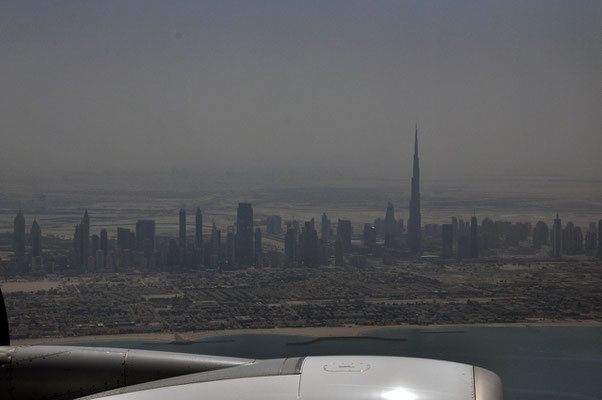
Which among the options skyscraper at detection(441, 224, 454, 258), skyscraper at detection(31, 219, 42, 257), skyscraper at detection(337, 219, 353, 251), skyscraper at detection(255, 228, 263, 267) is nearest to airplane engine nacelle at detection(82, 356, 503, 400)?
skyscraper at detection(255, 228, 263, 267)

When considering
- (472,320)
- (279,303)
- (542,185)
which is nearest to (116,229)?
(279,303)

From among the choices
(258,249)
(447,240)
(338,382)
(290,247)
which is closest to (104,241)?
(258,249)

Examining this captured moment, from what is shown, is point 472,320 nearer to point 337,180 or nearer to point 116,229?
point 337,180

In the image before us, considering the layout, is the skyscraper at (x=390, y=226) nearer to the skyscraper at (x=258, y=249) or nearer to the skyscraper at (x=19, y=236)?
the skyscraper at (x=258, y=249)

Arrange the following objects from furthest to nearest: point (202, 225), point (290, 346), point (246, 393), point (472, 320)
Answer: point (202, 225) → point (472, 320) → point (290, 346) → point (246, 393)

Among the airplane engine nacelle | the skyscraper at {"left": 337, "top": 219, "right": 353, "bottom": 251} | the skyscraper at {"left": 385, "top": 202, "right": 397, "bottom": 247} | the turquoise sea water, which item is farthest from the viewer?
the skyscraper at {"left": 385, "top": 202, "right": 397, "bottom": 247}

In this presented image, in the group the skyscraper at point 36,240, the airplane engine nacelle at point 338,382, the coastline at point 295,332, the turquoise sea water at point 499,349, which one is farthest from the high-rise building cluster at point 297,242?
the airplane engine nacelle at point 338,382

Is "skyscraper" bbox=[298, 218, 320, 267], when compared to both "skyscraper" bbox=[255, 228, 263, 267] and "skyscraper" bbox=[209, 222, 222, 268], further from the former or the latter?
"skyscraper" bbox=[209, 222, 222, 268]
